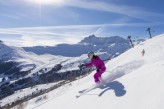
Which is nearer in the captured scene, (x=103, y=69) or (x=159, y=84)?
(x=159, y=84)

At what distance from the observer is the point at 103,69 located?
616 inches

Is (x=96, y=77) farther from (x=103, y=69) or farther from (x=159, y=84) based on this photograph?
(x=159, y=84)

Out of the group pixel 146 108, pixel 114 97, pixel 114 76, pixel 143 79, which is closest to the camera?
pixel 146 108

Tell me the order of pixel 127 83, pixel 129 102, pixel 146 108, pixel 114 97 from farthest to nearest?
pixel 127 83, pixel 114 97, pixel 129 102, pixel 146 108

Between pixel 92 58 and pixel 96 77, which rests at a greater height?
pixel 92 58

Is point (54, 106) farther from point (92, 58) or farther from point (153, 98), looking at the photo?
point (153, 98)

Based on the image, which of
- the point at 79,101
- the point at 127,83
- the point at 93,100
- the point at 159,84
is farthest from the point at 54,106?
the point at 159,84

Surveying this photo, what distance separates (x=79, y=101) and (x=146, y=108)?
442cm

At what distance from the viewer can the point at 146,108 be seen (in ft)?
25.2

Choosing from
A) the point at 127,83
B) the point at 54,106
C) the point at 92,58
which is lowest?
the point at 54,106

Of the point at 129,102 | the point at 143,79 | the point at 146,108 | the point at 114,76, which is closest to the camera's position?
the point at 146,108

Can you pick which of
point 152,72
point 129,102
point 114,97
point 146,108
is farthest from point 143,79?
point 146,108

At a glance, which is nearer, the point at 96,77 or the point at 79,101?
the point at 79,101

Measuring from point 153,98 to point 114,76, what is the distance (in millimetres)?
6791
